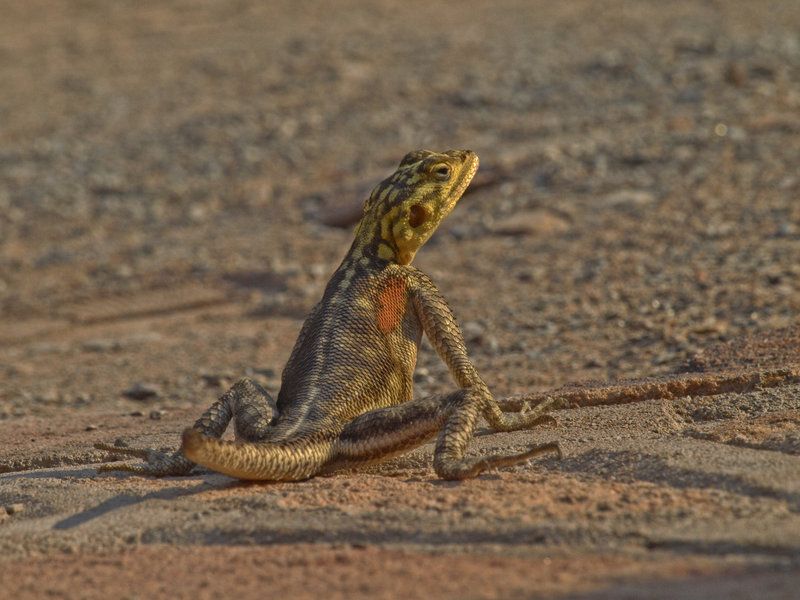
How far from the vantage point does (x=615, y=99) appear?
53.3ft

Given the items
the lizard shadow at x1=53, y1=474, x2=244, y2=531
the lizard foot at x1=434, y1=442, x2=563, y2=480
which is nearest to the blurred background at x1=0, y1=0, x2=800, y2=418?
the lizard foot at x1=434, y1=442, x2=563, y2=480

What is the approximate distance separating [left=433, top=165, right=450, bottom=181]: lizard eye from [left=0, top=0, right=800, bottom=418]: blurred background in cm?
215

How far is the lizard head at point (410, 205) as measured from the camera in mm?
6723

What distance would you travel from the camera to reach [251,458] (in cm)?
500

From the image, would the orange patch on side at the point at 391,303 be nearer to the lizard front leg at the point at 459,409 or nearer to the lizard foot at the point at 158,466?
the lizard front leg at the point at 459,409

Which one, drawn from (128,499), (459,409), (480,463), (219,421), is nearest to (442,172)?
(459,409)

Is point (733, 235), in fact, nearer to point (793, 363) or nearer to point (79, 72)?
point (793, 363)

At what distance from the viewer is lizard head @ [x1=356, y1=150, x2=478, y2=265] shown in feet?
22.1

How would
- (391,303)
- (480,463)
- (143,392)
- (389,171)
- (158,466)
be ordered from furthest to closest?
(389,171)
(143,392)
(391,303)
(158,466)
(480,463)

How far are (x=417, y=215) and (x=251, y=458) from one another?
2407 mm

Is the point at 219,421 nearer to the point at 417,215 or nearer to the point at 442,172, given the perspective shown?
the point at 417,215

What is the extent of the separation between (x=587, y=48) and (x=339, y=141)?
526 cm

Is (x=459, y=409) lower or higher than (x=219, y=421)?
higher

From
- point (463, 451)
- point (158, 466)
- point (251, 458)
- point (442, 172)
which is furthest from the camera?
point (442, 172)
